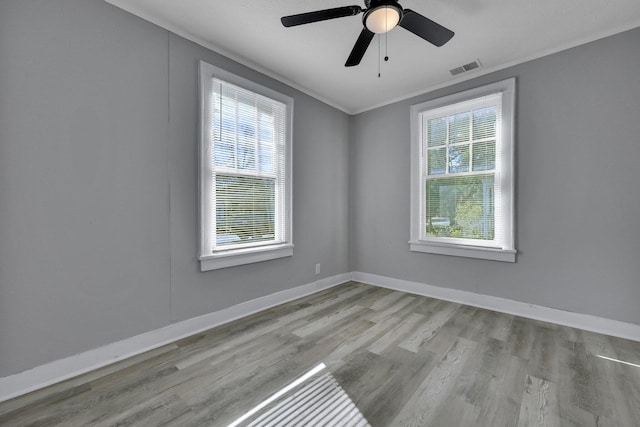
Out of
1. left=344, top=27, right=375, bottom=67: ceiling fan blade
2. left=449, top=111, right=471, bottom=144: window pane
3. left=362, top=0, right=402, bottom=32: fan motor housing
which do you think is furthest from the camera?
left=449, top=111, right=471, bottom=144: window pane

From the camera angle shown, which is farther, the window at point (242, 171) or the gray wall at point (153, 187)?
the window at point (242, 171)

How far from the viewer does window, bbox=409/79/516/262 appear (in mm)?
2955

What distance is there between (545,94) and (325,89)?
2429 millimetres

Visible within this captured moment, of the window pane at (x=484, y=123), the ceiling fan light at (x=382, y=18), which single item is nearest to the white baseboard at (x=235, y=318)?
the window pane at (x=484, y=123)

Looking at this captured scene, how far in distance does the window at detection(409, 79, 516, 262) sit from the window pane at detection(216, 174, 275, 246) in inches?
76.8

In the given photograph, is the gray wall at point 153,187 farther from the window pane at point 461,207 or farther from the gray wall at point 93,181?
the window pane at point 461,207

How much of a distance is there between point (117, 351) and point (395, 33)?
11.5 ft

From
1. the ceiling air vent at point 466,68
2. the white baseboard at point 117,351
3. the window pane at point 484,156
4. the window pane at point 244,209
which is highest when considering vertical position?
the ceiling air vent at point 466,68

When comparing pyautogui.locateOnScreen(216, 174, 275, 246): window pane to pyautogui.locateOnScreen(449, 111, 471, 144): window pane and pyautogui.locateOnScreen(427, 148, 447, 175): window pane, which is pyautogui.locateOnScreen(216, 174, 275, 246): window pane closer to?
pyautogui.locateOnScreen(427, 148, 447, 175): window pane

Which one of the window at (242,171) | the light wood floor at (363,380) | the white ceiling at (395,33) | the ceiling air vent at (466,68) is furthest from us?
the ceiling air vent at (466,68)

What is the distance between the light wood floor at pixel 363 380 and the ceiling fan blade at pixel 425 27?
2280mm

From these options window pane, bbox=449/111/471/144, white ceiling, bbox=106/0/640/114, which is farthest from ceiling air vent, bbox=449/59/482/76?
window pane, bbox=449/111/471/144

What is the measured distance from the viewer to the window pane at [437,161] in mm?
3443

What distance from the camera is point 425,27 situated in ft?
5.81
